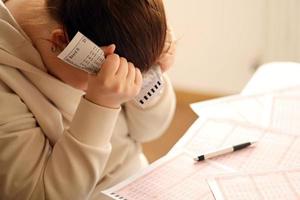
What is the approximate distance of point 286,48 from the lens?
5.61 ft

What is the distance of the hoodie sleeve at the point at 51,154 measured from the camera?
27.7 inches

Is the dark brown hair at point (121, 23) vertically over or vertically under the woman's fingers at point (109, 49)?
over

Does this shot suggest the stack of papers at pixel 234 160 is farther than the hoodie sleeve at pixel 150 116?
No

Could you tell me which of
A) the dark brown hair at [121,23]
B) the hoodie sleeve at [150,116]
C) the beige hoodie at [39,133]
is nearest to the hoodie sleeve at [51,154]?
the beige hoodie at [39,133]

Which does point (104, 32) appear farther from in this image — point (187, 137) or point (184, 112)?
point (184, 112)

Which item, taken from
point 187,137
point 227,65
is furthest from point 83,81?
point 227,65

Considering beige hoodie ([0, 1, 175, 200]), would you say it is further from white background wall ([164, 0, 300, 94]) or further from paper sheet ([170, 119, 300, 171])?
white background wall ([164, 0, 300, 94])

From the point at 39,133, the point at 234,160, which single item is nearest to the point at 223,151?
the point at 234,160

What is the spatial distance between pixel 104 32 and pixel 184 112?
145cm

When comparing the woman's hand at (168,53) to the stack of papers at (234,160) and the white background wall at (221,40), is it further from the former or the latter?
Result: the white background wall at (221,40)

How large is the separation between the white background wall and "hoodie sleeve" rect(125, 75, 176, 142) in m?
0.79

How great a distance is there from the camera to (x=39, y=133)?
0.74 meters

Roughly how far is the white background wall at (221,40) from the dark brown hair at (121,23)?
1085mm

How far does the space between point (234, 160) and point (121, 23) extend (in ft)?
1.05
